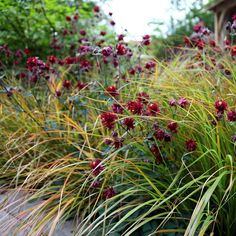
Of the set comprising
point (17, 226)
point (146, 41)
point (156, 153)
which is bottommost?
point (17, 226)

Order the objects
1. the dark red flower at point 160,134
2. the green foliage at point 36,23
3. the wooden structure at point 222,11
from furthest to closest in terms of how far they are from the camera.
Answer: the wooden structure at point 222,11 → the green foliage at point 36,23 → the dark red flower at point 160,134

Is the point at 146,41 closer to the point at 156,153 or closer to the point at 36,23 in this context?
the point at 156,153

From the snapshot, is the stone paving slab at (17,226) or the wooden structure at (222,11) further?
the wooden structure at (222,11)

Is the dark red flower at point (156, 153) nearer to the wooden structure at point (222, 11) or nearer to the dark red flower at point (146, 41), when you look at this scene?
the dark red flower at point (146, 41)

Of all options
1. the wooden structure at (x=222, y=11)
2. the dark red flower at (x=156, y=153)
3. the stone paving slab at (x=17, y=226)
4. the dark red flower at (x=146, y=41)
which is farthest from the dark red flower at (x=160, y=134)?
the wooden structure at (x=222, y=11)

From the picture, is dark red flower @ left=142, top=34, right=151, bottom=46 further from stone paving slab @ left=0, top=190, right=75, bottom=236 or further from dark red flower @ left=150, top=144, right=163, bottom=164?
stone paving slab @ left=0, top=190, right=75, bottom=236

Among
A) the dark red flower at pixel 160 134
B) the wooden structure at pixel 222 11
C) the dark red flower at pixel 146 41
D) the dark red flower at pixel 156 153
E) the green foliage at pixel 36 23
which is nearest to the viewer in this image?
the dark red flower at pixel 160 134

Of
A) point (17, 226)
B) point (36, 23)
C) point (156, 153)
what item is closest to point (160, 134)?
point (156, 153)

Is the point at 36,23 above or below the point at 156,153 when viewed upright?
above

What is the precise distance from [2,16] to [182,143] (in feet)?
9.29

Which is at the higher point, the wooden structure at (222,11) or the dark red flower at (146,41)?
the dark red flower at (146,41)

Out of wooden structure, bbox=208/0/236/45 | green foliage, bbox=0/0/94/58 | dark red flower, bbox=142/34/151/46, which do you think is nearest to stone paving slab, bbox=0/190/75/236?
dark red flower, bbox=142/34/151/46

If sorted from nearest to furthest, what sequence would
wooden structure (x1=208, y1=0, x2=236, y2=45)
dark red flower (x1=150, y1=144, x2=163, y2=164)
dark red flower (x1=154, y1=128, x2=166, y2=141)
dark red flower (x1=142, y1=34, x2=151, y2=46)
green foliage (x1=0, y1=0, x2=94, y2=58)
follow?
dark red flower (x1=154, y1=128, x2=166, y2=141), dark red flower (x1=150, y1=144, x2=163, y2=164), dark red flower (x1=142, y1=34, x2=151, y2=46), green foliage (x1=0, y1=0, x2=94, y2=58), wooden structure (x1=208, y1=0, x2=236, y2=45)

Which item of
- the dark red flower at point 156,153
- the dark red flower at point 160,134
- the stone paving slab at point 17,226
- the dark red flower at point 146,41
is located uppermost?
the dark red flower at point 146,41
